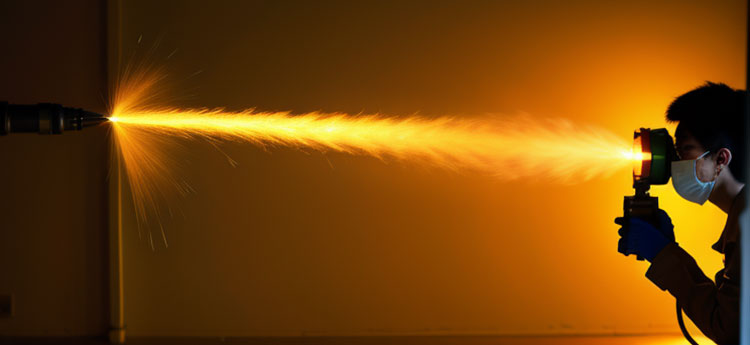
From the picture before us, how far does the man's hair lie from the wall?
248 cm

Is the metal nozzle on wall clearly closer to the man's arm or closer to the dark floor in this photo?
the dark floor

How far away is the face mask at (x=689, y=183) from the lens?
1.81m

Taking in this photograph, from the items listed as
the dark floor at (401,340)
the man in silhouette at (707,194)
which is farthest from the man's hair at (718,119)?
the dark floor at (401,340)

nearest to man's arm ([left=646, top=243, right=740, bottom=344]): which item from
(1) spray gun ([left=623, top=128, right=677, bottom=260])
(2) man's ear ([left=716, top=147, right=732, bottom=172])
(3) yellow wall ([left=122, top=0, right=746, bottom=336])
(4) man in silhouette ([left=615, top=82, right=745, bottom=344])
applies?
(4) man in silhouette ([left=615, top=82, right=745, bottom=344])

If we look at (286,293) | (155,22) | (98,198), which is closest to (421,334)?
(286,293)

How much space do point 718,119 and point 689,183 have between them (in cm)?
22

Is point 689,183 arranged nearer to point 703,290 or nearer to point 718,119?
point 718,119

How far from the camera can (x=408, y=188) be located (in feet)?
9.34

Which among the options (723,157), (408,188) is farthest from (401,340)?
(723,157)

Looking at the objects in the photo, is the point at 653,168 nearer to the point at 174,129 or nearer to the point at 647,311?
the point at 647,311

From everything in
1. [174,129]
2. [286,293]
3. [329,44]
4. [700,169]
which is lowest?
[286,293]

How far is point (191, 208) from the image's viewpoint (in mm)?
2844

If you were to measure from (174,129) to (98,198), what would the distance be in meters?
0.51

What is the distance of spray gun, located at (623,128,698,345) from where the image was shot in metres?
1.87
